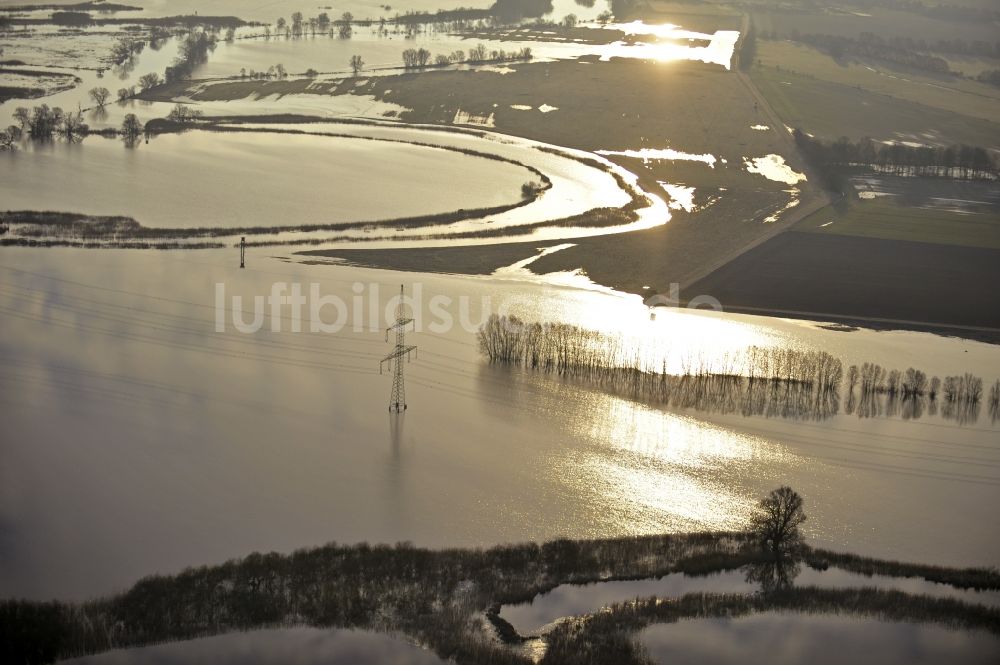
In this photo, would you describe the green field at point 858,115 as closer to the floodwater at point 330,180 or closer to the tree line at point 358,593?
the floodwater at point 330,180

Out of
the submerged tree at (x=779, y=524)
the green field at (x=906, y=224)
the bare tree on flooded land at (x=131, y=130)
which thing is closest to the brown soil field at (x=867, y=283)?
the green field at (x=906, y=224)

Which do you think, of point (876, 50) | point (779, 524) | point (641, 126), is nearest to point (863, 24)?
point (876, 50)

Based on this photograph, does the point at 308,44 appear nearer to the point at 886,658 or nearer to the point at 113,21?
the point at 113,21

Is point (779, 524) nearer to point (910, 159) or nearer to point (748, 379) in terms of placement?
point (748, 379)

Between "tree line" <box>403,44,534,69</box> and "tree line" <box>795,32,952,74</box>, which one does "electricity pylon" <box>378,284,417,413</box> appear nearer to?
"tree line" <box>403,44,534,69</box>

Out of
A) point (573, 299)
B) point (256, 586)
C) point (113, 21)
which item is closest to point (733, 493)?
point (256, 586)
